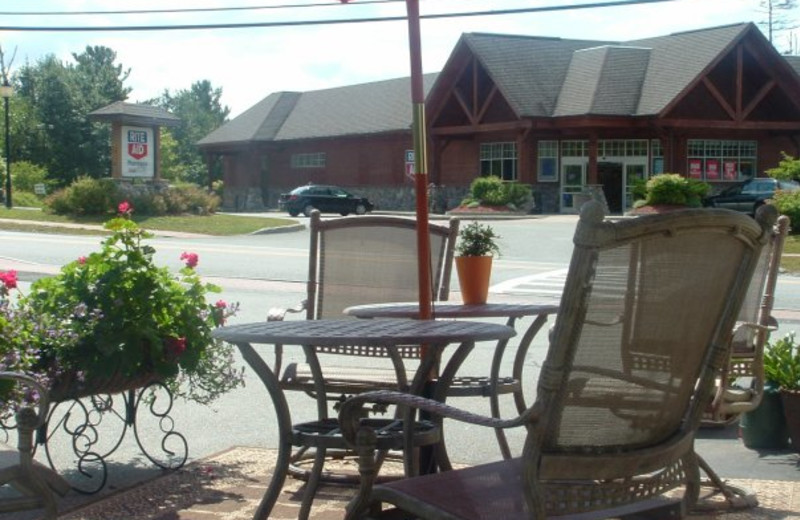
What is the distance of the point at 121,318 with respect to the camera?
5.69 m

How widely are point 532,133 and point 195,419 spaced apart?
135 ft

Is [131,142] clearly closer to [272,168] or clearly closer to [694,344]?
[272,168]

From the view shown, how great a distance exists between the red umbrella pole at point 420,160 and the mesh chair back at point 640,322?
1841mm

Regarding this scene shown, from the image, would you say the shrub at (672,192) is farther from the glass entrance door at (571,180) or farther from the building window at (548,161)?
the building window at (548,161)

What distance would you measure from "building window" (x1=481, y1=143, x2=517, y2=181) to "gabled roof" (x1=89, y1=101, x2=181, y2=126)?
49.6ft

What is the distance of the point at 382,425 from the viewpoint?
4.86 meters

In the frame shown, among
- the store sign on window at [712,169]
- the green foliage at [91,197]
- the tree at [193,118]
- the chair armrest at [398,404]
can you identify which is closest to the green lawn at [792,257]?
the store sign on window at [712,169]

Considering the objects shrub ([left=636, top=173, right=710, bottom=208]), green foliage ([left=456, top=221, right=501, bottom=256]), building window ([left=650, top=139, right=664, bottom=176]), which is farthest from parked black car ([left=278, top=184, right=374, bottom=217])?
green foliage ([left=456, top=221, right=501, bottom=256])

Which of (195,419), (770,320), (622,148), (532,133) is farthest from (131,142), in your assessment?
(770,320)

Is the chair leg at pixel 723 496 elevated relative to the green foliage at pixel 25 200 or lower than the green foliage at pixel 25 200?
lower

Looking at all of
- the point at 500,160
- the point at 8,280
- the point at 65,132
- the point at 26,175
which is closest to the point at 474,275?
the point at 8,280

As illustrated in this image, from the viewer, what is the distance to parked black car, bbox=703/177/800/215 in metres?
39.1

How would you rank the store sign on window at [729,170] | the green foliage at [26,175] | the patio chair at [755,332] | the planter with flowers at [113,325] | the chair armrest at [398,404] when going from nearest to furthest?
the chair armrest at [398,404]
the planter with flowers at [113,325]
the patio chair at [755,332]
the store sign on window at [729,170]
the green foliage at [26,175]

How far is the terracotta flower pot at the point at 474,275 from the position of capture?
634cm
